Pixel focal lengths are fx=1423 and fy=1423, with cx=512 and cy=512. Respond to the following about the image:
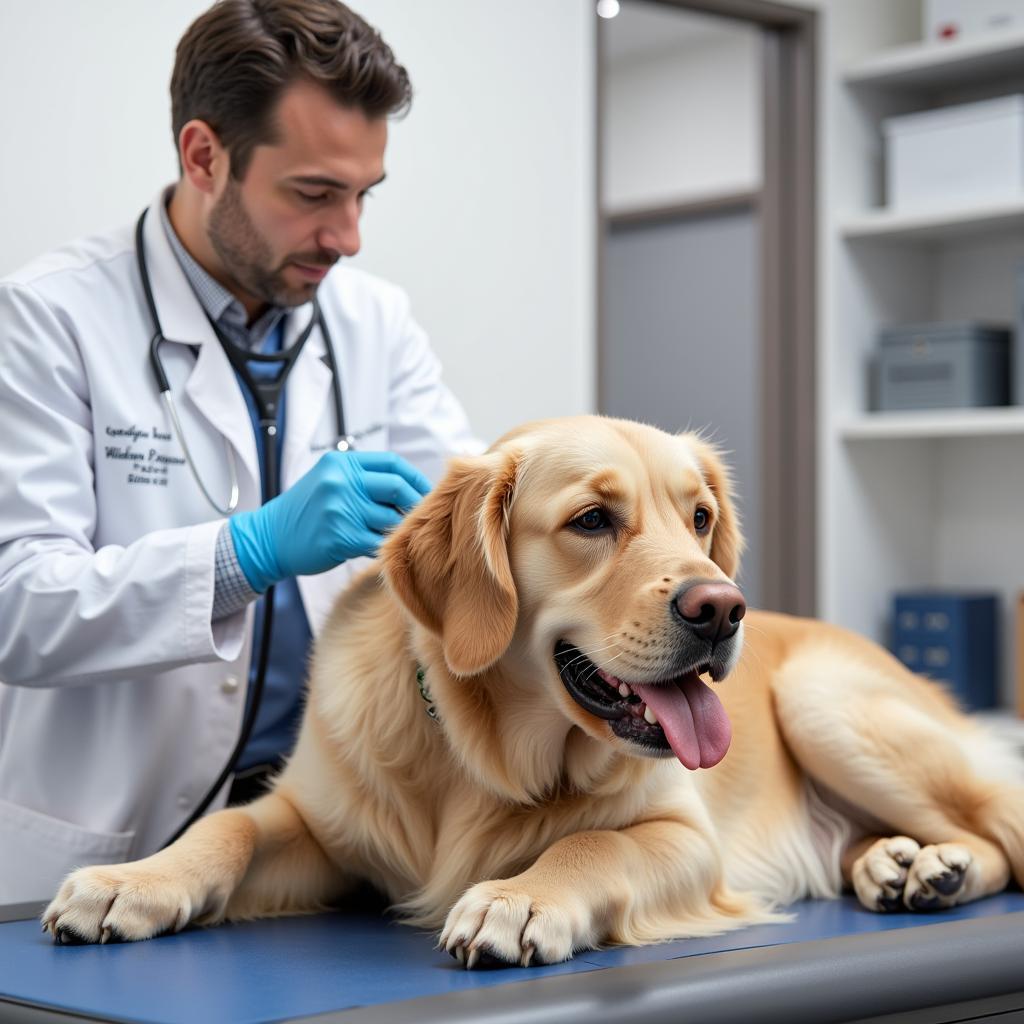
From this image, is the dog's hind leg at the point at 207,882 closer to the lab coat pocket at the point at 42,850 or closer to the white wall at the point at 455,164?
the lab coat pocket at the point at 42,850

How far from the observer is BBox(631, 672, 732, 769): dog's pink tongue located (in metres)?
1.27

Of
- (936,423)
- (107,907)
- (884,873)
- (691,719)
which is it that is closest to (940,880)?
(884,873)

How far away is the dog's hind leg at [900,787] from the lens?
5.08 feet

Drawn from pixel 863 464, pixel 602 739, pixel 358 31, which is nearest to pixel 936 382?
pixel 863 464

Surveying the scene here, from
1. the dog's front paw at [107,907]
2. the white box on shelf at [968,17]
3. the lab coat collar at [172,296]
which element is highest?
the white box on shelf at [968,17]

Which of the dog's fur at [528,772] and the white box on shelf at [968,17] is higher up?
the white box on shelf at [968,17]

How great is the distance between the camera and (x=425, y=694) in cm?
143

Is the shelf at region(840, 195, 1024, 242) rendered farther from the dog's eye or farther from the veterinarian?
the dog's eye

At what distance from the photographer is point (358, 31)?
1862mm

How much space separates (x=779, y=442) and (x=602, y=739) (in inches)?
93.1

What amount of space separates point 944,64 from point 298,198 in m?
2.16

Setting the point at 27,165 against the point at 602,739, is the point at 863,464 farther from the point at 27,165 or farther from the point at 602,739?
the point at 602,739

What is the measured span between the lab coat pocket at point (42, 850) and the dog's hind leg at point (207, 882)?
1.12ft

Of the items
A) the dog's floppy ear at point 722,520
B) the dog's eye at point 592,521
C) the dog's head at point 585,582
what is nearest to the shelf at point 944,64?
the dog's floppy ear at point 722,520
